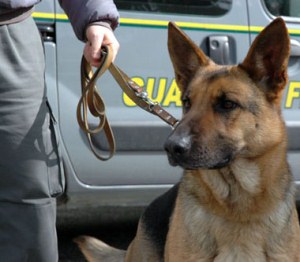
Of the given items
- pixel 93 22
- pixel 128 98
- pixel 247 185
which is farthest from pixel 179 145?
pixel 128 98

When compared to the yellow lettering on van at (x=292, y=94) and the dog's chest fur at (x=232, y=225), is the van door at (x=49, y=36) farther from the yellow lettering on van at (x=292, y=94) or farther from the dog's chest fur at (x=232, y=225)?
the yellow lettering on van at (x=292, y=94)

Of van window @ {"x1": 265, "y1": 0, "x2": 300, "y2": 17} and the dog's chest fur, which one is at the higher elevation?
van window @ {"x1": 265, "y1": 0, "x2": 300, "y2": 17}

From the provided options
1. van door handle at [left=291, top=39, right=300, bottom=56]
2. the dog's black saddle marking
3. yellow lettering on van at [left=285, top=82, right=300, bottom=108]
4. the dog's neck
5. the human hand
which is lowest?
the dog's black saddle marking

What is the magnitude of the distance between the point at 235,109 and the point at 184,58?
42 cm

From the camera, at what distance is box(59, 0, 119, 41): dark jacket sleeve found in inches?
98.2

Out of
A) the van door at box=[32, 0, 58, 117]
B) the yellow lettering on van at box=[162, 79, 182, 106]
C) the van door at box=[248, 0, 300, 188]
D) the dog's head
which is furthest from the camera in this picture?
the van door at box=[248, 0, 300, 188]

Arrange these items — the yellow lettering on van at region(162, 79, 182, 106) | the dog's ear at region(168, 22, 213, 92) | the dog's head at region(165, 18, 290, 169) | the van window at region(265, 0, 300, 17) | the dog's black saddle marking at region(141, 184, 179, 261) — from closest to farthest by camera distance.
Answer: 1. the dog's head at region(165, 18, 290, 169)
2. the dog's ear at region(168, 22, 213, 92)
3. the dog's black saddle marking at region(141, 184, 179, 261)
4. the yellow lettering on van at region(162, 79, 182, 106)
5. the van window at region(265, 0, 300, 17)

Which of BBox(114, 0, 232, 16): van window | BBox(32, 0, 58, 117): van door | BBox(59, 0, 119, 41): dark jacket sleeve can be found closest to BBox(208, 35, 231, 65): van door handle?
BBox(114, 0, 232, 16): van window

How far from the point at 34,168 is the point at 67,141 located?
1.57m

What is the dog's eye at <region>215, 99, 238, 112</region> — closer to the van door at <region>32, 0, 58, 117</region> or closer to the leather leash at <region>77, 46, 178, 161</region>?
the leather leash at <region>77, 46, 178, 161</region>

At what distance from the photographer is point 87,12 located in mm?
2496

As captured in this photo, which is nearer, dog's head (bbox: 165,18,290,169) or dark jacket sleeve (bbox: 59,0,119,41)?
dark jacket sleeve (bbox: 59,0,119,41)

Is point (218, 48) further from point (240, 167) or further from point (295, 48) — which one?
point (240, 167)

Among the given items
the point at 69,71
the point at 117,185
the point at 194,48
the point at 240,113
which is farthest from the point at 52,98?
the point at 240,113
